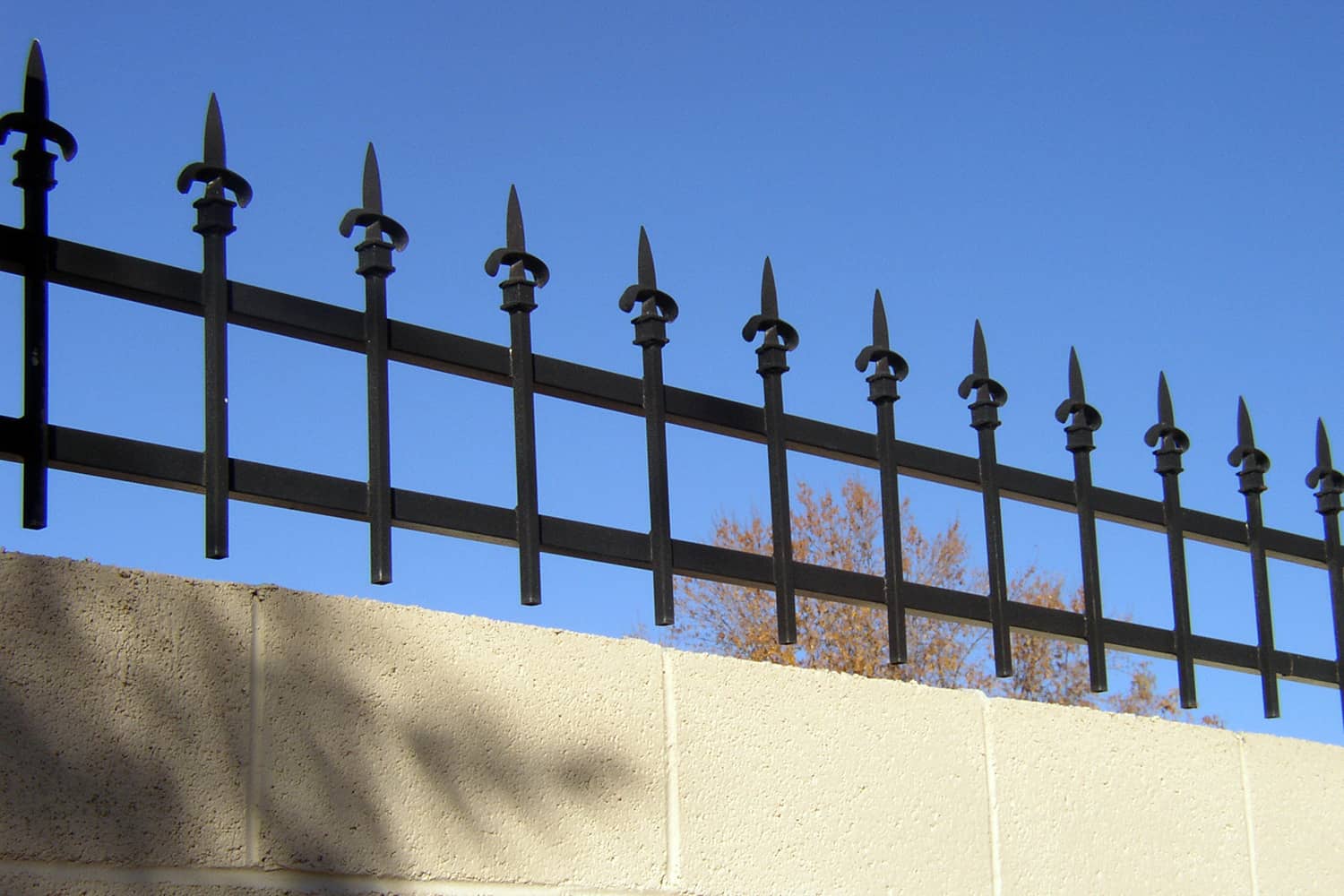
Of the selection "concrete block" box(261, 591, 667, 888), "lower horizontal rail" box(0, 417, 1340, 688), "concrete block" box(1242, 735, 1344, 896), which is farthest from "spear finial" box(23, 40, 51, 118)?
"concrete block" box(1242, 735, 1344, 896)

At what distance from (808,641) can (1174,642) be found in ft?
53.7

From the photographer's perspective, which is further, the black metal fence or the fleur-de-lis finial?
the fleur-de-lis finial

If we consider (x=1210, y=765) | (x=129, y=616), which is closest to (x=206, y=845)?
(x=129, y=616)

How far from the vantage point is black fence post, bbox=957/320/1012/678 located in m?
3.62

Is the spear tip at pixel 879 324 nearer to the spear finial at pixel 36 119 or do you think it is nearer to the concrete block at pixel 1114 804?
the concrete block at pixel 1114 804

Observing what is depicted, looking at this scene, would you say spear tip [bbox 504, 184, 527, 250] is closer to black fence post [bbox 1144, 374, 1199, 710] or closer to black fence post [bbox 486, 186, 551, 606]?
black fence post [bbox 486, 186, 551, 606]

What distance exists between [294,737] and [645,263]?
4.45 ft

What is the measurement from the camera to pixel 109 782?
2199 millimetres

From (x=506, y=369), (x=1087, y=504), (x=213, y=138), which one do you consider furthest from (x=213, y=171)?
(x=1087, y=504)

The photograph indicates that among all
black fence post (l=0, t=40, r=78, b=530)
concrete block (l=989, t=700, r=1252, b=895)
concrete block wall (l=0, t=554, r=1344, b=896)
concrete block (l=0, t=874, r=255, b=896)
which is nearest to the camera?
concrete block (l=0, t=874, r=255, b=896)

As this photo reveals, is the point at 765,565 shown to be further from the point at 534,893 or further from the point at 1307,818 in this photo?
the point at 1307,818

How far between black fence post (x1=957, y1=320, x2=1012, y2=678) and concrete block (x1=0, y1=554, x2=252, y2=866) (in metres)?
1.93

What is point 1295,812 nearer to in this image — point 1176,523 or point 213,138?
point 1176,523

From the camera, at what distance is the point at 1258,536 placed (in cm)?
439
